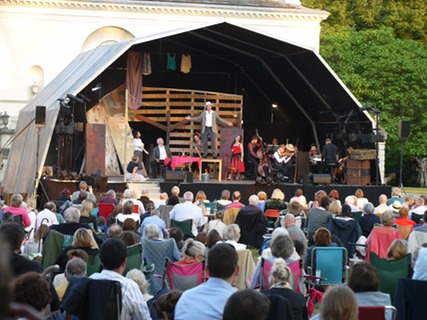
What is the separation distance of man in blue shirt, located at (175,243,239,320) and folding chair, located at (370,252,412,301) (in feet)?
10.7

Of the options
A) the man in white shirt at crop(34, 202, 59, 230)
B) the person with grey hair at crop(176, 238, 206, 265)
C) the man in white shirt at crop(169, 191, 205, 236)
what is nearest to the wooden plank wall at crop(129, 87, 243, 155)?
the man in white shirt at crop(169, 191, 205, 236)

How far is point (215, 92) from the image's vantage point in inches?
1052

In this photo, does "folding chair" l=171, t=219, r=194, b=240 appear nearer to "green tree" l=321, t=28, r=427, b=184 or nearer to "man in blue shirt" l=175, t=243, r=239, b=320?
"man in blue shirt" l=175, t=243, r=239, b=320

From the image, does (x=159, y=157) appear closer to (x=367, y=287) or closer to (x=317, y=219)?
(x=317, y=219)

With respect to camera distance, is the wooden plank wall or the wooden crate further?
the wooden plank wall

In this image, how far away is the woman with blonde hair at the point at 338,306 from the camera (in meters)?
3.97

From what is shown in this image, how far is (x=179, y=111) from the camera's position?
1021 inches

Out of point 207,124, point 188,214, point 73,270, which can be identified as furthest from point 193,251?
point 207,124

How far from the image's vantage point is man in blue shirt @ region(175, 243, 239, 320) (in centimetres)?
458

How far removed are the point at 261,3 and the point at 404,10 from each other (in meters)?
10.4

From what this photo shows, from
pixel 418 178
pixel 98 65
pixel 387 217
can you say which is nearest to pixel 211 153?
pixel 98 65

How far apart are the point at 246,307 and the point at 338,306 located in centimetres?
46

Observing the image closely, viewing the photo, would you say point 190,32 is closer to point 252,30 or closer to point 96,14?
point 252,30

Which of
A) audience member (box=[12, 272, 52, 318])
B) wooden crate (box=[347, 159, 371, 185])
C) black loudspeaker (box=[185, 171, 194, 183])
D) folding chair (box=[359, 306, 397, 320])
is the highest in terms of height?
wooden crate (box=[347, 159, 371, 185])
